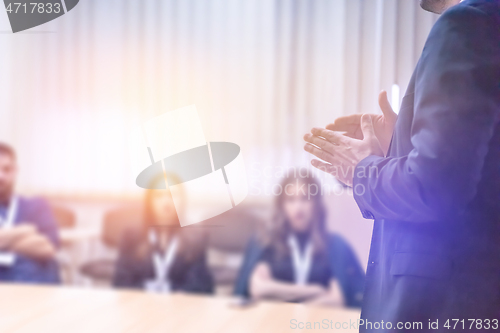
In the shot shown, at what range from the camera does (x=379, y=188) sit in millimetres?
577

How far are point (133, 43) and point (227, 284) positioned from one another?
183cm

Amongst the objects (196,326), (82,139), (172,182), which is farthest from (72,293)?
(82,139)

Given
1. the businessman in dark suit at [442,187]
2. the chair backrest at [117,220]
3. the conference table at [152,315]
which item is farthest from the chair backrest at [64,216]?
the businessman in dark suit at [442,187]

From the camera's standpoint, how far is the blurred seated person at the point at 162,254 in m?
2.05

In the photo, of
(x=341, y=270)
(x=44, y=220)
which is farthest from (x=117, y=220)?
(x=341, y=270)

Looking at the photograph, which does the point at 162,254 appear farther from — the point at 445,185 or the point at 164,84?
the point at 445,185

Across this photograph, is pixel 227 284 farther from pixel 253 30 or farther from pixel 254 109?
pixel 253 30

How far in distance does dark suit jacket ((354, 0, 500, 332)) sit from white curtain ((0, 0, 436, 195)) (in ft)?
4.31

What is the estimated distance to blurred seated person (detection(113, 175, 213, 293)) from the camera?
6.72 feet

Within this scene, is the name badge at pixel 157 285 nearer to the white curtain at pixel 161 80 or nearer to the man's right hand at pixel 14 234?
the man's right hand at pixel 14 234

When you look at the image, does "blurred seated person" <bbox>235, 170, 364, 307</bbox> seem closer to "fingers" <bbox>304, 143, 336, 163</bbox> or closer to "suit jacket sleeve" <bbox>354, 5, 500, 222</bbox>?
"fingers" <bbox>304, 143, 336, 163</bbox>

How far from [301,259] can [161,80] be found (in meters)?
1.58

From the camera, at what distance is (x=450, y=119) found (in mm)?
509

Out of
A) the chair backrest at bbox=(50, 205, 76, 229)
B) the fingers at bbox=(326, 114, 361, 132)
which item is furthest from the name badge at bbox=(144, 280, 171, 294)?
the fingers at bbox=(326, 114, 361, 132)
